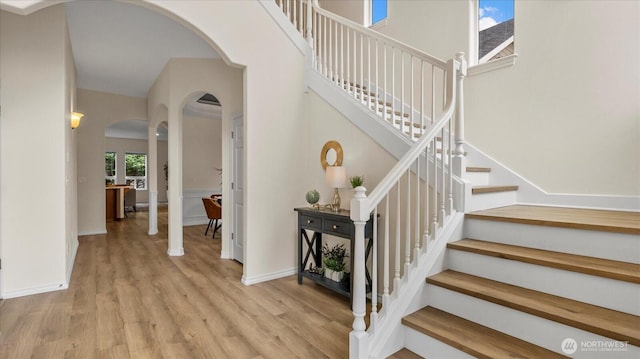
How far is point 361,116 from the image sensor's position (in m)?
3.23

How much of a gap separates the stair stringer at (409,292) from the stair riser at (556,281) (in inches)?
5.9

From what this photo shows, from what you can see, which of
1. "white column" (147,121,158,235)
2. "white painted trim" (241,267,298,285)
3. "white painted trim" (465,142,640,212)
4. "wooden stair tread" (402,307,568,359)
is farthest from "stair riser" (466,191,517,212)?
"white column" (147,121,158,235)

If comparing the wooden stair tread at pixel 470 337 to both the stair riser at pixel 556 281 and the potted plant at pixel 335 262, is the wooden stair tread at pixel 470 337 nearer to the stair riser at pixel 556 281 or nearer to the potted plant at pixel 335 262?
the stair riser at pixel 556 281

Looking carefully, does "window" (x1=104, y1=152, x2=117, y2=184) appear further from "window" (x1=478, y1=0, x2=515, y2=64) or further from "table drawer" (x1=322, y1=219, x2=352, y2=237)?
"window" (x1=478, y1=0, x2=515, y2=64)

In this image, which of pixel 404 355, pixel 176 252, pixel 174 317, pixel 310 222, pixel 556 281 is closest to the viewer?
pixel 556 281

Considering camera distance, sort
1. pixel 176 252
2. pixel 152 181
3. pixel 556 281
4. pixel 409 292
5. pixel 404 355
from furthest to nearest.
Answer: pixel 152 181 < pixel 176 252 < pixel 409 292 < pixel 404 355 < pixel 556 281

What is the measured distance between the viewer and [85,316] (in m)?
2.74

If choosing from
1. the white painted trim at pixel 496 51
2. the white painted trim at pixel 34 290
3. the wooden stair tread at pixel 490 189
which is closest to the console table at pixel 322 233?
the wooden stair tread at pixel 490 189

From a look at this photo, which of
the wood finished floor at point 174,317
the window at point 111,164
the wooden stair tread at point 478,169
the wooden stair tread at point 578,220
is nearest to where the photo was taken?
the wooden stair tread at point 578,220

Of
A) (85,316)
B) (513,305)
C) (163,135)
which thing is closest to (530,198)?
(513,305)

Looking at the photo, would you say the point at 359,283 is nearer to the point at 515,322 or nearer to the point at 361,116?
the point at 515,322

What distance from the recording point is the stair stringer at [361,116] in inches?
113
